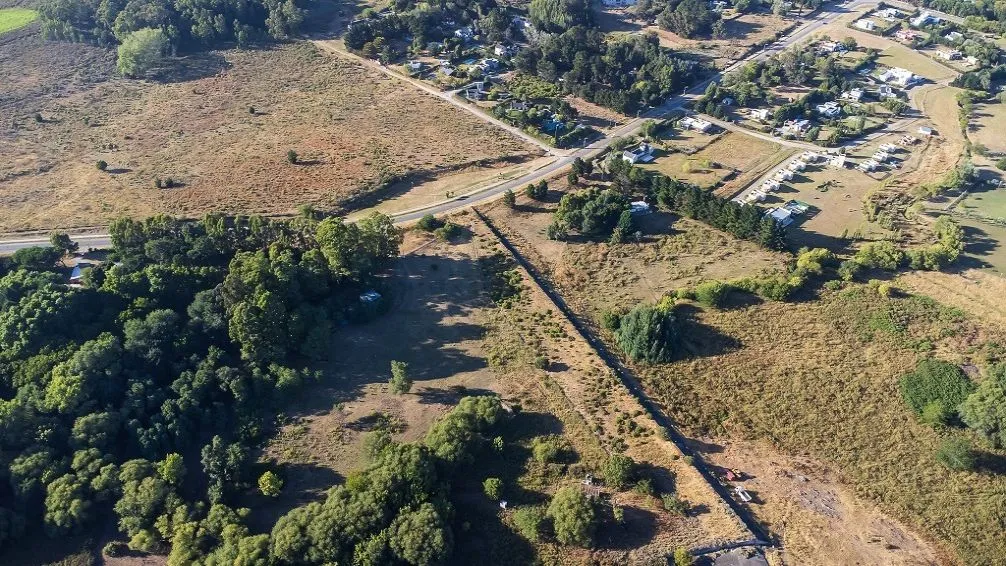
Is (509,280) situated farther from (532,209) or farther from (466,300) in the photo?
(532,209)

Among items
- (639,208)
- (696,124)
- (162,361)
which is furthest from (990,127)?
(162,361)

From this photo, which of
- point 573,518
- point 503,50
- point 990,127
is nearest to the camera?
point 573,518

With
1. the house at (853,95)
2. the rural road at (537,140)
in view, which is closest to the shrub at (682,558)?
the rural road at (537,140)

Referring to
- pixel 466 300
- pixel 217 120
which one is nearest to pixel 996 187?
pixel 466 300

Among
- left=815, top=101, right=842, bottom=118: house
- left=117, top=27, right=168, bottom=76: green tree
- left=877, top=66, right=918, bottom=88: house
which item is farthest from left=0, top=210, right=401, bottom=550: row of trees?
left=877, top=66, right=918, bottom=88: house

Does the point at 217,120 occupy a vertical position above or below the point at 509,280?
above

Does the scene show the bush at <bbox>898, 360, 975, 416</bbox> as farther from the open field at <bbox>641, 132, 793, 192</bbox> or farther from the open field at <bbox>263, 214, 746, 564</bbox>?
the open field at <bbox>641, 132, 793, 192</bbox>

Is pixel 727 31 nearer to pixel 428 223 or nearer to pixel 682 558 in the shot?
pixel 428 223
